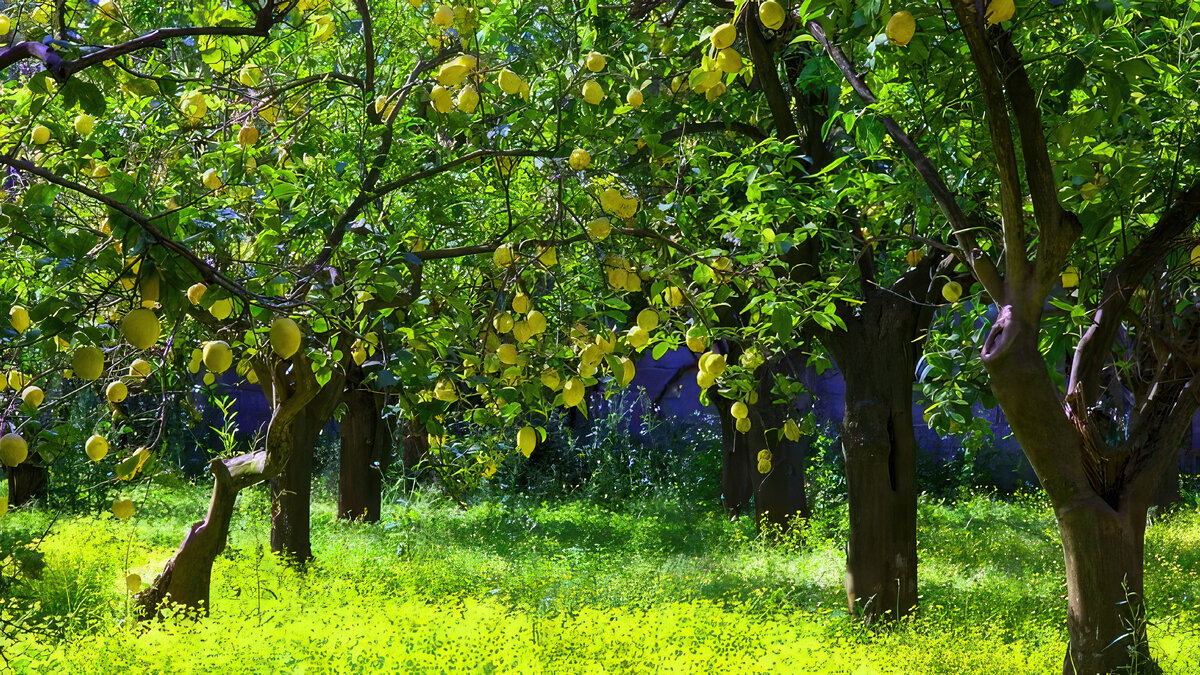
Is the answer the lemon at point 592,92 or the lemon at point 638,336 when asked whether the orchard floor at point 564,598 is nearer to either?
the lemon at point 638,336

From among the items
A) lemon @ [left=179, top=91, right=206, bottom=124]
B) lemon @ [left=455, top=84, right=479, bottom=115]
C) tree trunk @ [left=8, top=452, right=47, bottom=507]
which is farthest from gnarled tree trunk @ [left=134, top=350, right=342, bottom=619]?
tree trunk @ [left=8, top=452, right=47, bottom=507]

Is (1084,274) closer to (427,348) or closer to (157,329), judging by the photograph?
(427,348)

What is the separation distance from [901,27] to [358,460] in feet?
29.8

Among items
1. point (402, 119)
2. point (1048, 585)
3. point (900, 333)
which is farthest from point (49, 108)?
point (1048, 585)

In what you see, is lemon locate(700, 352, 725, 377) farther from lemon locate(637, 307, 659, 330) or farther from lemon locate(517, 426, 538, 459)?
lemon locate(517, 426, 538, 459)

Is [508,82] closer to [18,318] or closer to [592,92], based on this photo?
[592,92]

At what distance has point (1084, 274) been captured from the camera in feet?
14.9

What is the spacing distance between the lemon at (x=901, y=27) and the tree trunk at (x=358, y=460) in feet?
28.8

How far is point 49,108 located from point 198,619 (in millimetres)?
2769

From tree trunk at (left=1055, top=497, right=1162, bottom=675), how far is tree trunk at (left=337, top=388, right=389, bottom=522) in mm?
7766

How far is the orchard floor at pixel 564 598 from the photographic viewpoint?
180 inches

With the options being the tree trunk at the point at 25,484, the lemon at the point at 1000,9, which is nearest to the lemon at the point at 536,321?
the lemon at the point at 1000,9

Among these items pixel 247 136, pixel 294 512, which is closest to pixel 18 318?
pixel 247 136

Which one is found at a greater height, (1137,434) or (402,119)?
(402,119)
